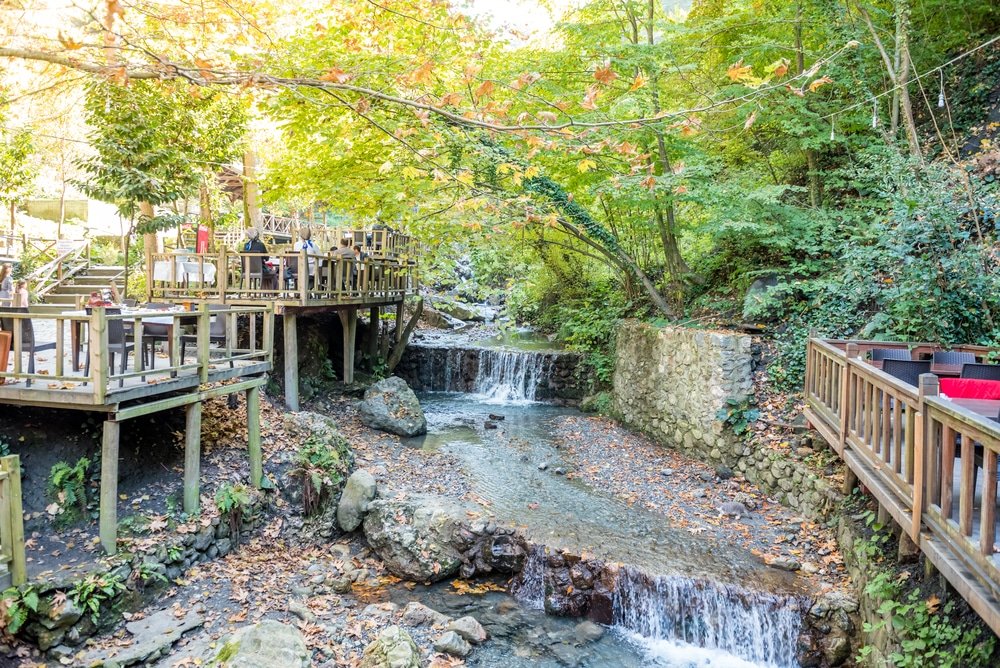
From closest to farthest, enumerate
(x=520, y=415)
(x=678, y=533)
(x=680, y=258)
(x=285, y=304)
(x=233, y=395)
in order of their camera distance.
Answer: (x=678, y=533) < (x=233, y=395) < (x=285, y=304) < (x=680, y=258) < (x=520, y=415)

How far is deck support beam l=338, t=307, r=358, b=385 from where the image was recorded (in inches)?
517

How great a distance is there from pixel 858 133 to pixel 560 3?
6829 millimetres

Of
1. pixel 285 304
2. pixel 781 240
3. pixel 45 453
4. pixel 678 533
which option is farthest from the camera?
pixel 285 304

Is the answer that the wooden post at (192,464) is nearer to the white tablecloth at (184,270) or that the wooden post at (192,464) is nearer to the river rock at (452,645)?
the river rock at (452,645)

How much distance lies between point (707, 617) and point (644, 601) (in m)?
0.65

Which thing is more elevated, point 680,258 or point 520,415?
point 680,258

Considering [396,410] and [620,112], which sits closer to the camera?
[620,112]

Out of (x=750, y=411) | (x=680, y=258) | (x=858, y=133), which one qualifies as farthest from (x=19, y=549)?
(x=858, y=133)

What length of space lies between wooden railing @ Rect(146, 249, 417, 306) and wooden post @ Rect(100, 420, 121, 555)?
499 cm

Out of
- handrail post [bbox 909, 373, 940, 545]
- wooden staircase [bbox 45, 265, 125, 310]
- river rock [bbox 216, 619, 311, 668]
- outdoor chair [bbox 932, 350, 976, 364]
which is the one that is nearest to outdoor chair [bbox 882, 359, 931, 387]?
outdoor chair [bbox 932, 350, 976, 364]

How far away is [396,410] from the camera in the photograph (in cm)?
1204

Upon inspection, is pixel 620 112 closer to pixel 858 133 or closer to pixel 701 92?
pixel 701 92

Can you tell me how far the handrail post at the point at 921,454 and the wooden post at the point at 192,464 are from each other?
6.96 metres

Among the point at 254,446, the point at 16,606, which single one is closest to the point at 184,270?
the point at 254,446
